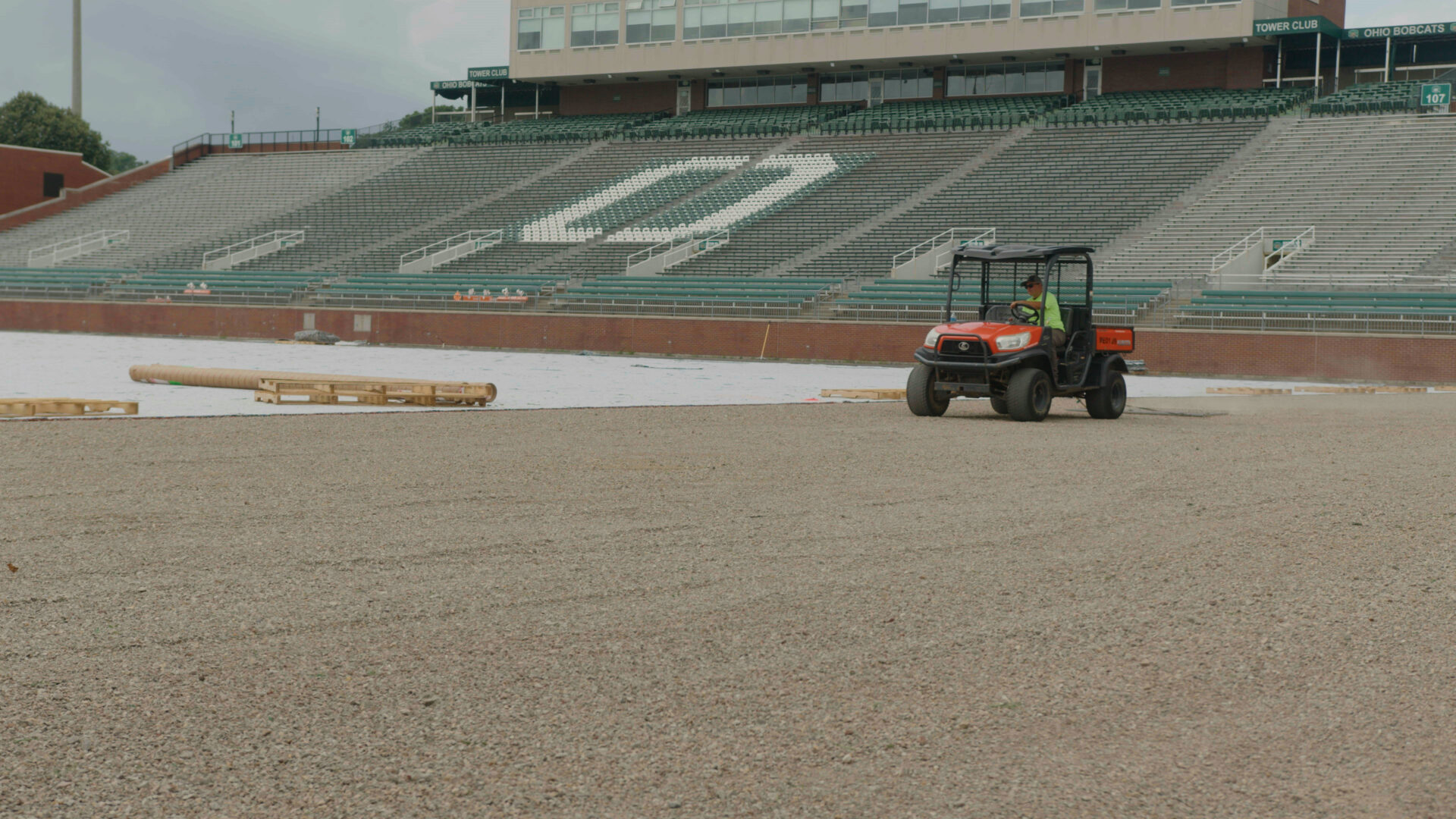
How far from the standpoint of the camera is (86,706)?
4.73 meters

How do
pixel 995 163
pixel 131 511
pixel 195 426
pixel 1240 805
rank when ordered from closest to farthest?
pixel 1240 805 → pixel 131 511 → pixel 195 426 → pixel 995 163

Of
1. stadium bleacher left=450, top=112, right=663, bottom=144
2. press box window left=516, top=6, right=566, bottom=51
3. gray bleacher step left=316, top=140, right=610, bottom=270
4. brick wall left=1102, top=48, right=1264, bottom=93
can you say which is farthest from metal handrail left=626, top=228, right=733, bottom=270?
press box window left=516, top=6, right=566, bottom=51

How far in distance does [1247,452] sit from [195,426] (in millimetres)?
10821

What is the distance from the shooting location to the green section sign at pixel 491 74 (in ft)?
211

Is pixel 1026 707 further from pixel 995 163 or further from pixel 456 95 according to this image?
pixel 456 95

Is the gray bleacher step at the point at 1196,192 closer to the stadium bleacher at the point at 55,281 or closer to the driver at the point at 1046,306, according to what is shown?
the driver at the point at 1046,306

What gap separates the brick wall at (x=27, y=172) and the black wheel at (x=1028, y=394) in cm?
5738

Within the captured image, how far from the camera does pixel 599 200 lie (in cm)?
5053

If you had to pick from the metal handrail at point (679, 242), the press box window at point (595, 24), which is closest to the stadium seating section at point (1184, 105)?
the metal handrail at point (679, 242)

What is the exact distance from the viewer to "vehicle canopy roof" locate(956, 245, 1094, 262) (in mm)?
17344

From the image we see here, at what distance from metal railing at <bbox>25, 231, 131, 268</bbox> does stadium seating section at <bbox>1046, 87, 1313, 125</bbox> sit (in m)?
36.1

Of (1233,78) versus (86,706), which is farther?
(1233,78)

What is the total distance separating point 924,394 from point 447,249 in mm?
32667

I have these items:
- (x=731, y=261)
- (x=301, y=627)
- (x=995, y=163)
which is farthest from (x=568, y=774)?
(x=995, y=163)
